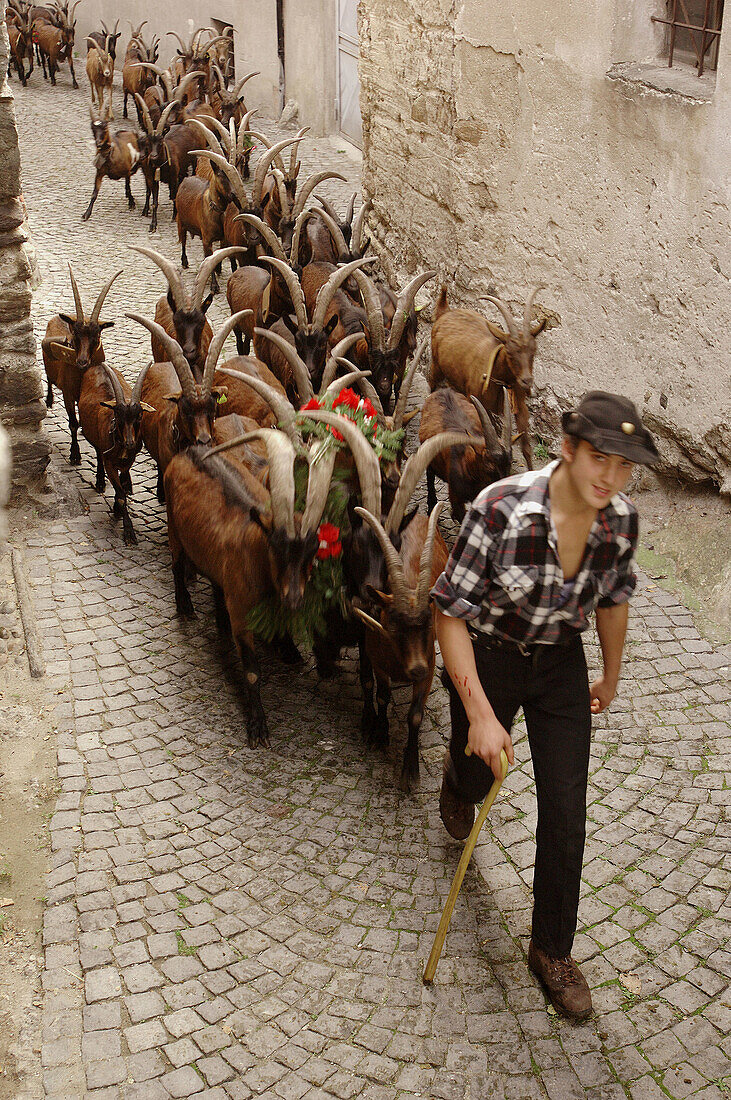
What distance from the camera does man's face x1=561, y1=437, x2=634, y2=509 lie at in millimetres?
3477

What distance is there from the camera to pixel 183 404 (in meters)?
6.81

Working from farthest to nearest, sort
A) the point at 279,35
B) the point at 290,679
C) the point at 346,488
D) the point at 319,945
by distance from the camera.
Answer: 1. the point at 279,35
2. the point at 290,679
3. the point at 346,488
4. the point at 319,945

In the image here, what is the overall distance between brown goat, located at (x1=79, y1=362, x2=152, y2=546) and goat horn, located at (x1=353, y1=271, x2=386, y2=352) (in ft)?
5.74

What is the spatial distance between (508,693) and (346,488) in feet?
7.27

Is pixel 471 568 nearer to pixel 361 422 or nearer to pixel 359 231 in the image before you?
pixel 361 422

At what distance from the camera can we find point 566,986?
13.8ft

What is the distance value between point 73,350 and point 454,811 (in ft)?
17.2

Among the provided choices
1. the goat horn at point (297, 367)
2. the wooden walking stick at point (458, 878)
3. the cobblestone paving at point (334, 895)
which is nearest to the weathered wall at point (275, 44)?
the goat horn at point (297, 367)

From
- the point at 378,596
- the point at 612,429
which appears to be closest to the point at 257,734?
the point at 378,596

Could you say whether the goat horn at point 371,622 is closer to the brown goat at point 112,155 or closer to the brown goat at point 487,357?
the brown goat at point 487,357

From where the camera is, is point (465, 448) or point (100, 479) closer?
point (465, 448)

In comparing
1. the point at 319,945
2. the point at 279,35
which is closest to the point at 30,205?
the point at 279,35

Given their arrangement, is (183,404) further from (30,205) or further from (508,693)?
(30,205)

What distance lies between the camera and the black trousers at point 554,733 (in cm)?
398
